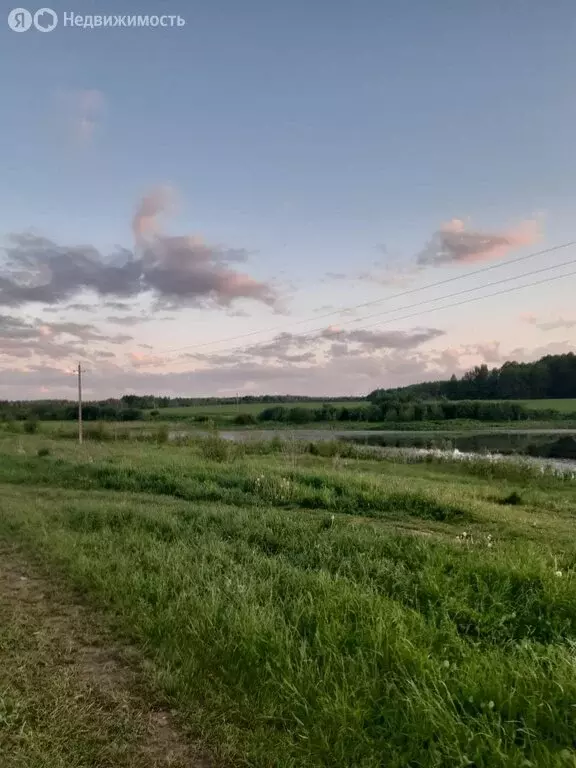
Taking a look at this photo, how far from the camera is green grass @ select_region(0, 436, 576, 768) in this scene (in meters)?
3.01

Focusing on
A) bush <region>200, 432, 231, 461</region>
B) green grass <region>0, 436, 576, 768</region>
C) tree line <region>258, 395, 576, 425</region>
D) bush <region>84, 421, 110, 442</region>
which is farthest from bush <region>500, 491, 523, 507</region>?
tree line <region>258, 395, 576, 425</region>

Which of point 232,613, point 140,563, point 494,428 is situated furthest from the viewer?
point 494,428

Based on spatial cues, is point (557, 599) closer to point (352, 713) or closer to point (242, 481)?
point (352, 713)

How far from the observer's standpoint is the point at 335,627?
4.15 meters

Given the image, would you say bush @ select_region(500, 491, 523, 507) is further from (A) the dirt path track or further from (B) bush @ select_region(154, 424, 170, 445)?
(B) bush @ select_region(154, 424, 170, 445)

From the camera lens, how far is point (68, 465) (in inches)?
690

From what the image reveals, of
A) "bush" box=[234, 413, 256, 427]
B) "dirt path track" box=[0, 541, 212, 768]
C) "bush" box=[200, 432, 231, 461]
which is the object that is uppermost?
"dirt path track" box=[0, 541, 212, 768]

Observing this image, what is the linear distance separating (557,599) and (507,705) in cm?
208

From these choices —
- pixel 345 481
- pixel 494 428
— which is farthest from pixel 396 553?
pixel 494 428

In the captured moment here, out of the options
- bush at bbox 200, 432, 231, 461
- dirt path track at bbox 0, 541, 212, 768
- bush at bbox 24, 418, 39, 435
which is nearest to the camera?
dirt path track at bbox 0, 541, 212, 768

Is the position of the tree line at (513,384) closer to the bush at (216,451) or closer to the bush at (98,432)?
the bush at (98,432)

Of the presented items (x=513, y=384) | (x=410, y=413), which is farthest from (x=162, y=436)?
(x=513, y=384)

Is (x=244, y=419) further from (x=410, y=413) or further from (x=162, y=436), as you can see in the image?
(x=162, y=436)

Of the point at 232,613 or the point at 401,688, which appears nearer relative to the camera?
the point at 401,688
